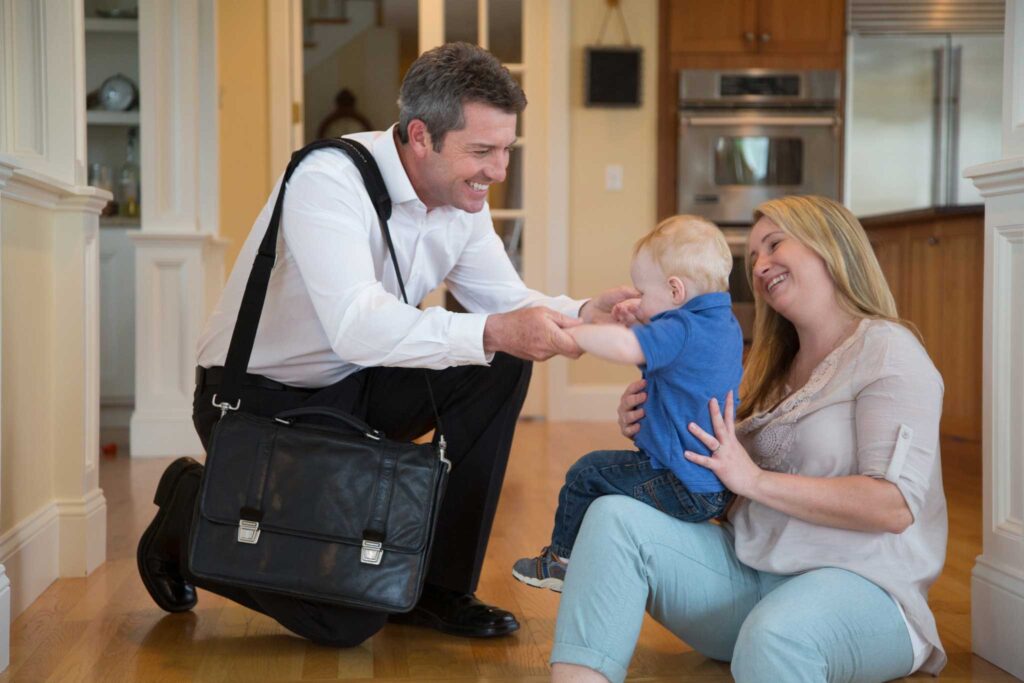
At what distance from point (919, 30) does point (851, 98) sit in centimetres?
48

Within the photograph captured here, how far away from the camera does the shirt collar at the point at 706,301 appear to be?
1.64 metres

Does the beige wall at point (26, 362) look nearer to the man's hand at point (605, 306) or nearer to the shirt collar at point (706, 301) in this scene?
the man's hand at point (605, 306)

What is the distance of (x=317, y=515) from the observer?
1773 mm

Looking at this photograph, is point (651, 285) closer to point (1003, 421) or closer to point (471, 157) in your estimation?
point (471, 157)

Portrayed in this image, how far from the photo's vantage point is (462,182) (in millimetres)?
1968

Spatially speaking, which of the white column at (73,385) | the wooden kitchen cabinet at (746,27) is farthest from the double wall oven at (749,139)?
the white column at (73,385)

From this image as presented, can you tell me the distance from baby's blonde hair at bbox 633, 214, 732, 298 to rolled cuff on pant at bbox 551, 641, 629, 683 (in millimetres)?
524

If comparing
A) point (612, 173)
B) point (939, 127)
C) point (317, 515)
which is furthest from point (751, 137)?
point (317, 515)

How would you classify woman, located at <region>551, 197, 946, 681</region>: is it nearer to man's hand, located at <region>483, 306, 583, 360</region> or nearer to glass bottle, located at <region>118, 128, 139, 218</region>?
man's hand, located at <region>483, 306, 583, 360</region>

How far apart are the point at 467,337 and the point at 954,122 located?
5317 millimetres

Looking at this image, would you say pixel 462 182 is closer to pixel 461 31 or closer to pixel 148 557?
pixel 148 557

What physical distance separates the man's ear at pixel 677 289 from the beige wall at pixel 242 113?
430 cm

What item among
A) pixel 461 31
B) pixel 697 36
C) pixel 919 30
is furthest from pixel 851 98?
pixel 461 31

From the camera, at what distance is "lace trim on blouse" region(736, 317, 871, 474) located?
1.69 m
